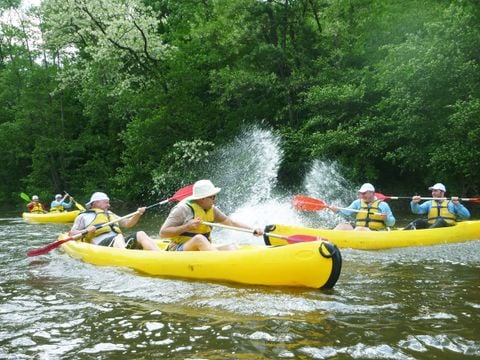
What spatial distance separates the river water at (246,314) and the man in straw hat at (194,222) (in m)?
0.46

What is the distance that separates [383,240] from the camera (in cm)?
766

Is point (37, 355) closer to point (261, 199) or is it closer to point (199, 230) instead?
point (199, 230)

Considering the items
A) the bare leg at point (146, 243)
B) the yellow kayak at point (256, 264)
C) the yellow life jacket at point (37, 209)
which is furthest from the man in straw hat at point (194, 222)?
the yellow life jacket at point (37, 209)

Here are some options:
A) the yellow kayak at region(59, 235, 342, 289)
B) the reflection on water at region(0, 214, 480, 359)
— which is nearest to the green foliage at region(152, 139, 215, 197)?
the reflection on water at region(0, 214, 480, 359)

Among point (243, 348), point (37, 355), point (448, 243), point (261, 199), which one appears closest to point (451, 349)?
point (243, 348)

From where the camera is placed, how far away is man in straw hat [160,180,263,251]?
18.2 feet

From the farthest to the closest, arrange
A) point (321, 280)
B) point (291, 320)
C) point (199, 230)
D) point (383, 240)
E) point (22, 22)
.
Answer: point (22, 22)
point (383, 240)
point (199, 230)
point (321, 280)
point (291, 320)

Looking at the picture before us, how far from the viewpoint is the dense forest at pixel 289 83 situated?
505 inches

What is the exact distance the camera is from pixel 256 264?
196 inches

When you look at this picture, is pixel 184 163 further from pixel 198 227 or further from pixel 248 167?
pixel 198 227

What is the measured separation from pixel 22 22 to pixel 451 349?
31284 millimetres

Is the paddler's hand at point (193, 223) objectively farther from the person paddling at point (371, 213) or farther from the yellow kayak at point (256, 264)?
the person paddling at point (371, 213)

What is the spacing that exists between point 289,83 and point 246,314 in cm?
1401

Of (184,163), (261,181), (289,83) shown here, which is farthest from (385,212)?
(184,163)
